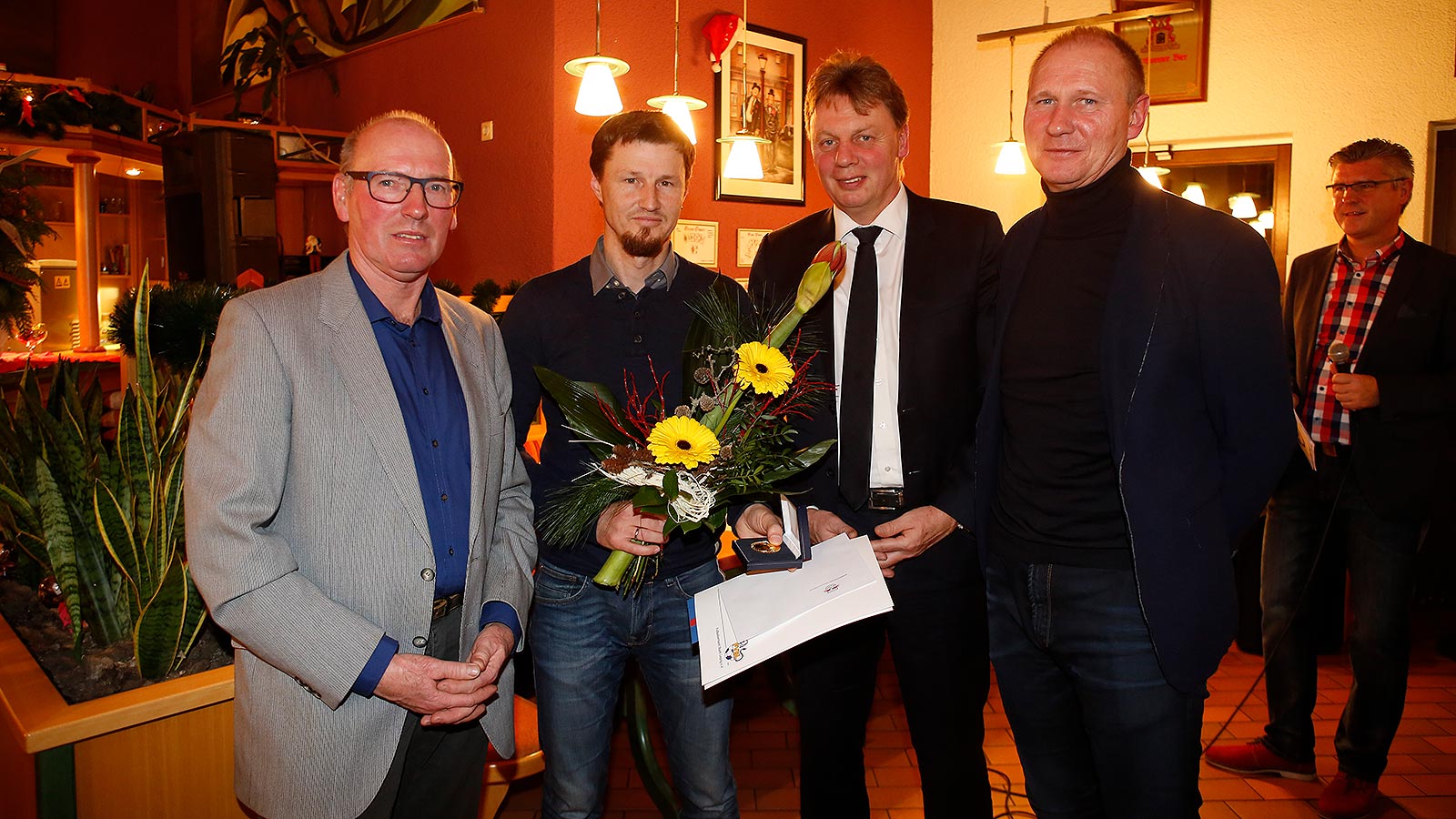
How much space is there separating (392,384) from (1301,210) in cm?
618

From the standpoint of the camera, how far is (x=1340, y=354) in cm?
288

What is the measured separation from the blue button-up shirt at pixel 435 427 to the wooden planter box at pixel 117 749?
0.72m

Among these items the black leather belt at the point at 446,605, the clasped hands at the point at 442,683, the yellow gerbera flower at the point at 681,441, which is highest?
the yellow gerbera flower at the point at 681,441

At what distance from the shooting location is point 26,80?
6941mm

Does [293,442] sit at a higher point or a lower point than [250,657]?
higher

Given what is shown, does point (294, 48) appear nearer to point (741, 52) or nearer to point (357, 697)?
point (741, 52)

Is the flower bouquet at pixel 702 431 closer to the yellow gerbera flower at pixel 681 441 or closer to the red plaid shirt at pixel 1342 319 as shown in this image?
the yellow gerbera flower at pixel 681 441

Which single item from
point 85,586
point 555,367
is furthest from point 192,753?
point 555,367

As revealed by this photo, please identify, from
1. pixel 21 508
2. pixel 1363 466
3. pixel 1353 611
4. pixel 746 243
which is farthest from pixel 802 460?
pixel 746 243

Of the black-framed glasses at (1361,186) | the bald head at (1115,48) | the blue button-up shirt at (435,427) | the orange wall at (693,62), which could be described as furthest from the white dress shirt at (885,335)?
the orange wall at (693,62)

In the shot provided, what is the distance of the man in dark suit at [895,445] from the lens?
195cm

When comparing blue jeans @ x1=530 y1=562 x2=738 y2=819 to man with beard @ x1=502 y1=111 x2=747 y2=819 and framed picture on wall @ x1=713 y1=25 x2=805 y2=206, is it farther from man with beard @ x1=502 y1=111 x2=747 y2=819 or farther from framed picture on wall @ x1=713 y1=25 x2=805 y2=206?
framed picture on wall @ x1=713 y1=25 x2=805 y2=206

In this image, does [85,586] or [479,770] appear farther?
[85,586]

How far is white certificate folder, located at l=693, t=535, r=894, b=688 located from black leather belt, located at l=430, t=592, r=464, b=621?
442mm
